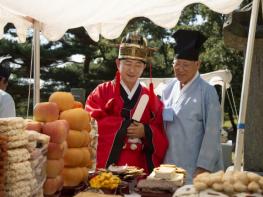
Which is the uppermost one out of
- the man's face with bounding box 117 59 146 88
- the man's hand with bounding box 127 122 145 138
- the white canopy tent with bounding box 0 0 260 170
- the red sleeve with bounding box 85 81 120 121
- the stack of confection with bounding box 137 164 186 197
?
the white canopy tent with bounding box 0 0 260 170

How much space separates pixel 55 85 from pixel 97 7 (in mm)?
12978

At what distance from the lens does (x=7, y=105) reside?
11.2 feet

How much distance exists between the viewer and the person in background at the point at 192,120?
98.1 inches

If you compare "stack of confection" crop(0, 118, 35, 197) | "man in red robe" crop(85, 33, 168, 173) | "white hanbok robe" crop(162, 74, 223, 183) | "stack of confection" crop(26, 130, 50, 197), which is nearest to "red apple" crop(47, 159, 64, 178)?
"stack of confection" crop(26, 130, 50, 197)

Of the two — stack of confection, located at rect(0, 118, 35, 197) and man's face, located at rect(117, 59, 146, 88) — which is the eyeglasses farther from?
stack of confection, located at rect(0, 118, 35, 197)

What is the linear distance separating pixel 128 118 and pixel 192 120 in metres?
0.39

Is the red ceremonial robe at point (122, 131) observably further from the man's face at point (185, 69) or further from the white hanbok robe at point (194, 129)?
the man's face at point (185, 69)

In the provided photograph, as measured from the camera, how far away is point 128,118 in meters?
2.45

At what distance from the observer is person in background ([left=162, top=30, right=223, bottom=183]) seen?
2492mm

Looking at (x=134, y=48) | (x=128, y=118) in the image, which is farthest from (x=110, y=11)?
(x=128, y=118)

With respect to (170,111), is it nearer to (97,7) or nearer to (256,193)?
(97,7)

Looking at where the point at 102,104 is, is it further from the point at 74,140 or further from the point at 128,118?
the point at 74,140

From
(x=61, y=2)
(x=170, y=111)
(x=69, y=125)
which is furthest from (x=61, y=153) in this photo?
(x=61, y=2)

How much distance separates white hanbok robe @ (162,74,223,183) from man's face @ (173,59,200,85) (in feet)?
0.18
